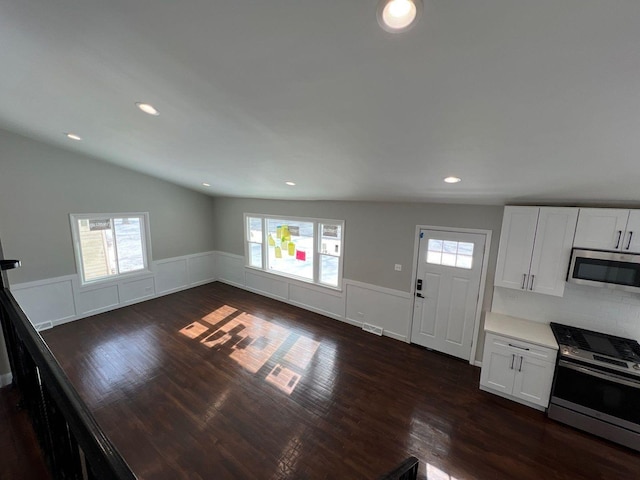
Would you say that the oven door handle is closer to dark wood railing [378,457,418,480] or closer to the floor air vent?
the floor air vent

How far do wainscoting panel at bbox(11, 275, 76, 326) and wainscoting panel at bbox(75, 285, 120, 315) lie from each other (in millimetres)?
116

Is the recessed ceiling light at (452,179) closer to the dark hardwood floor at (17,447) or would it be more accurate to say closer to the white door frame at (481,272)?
the white door frame at (481,272)

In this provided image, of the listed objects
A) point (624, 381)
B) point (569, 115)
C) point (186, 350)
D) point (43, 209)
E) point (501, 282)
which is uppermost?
point (569, 115)

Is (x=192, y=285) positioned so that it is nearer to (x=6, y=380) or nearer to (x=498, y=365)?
(x=6, y=380)

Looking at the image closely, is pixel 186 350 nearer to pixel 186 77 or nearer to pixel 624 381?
pixel 186 77

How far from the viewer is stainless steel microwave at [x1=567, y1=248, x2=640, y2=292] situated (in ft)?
8.66

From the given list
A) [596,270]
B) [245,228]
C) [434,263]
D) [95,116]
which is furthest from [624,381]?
[245,228]

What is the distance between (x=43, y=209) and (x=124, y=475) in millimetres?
5739

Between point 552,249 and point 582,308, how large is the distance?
91cm

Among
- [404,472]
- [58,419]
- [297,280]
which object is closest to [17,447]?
[58,419]

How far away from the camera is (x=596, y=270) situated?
2.80 m

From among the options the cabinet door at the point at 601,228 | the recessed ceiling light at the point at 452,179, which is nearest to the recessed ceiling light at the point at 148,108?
the recessed ceiling light at the point at 452,179

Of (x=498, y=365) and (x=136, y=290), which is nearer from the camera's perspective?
(x=498, y=365)

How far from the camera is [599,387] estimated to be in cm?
267
